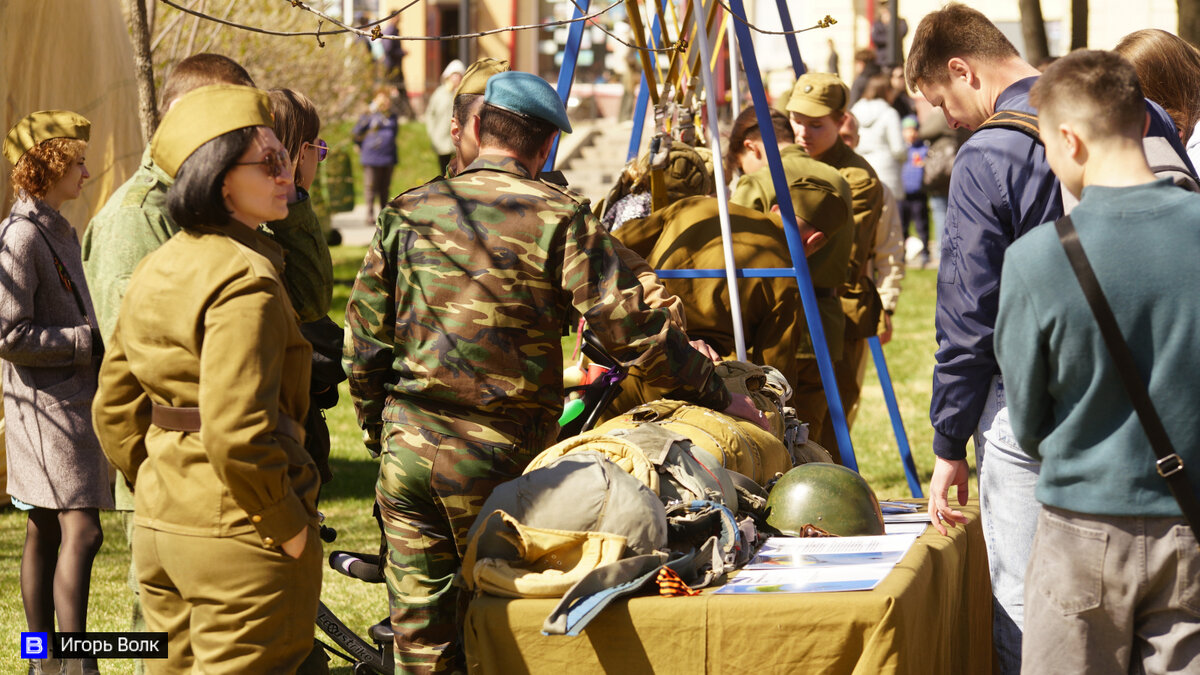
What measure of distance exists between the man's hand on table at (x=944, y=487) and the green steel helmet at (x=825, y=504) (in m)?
0.24

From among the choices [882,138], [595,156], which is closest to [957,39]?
[882,138]

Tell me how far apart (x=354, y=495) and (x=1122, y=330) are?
5974 millimetres

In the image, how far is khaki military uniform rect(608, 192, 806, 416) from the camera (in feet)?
17.7

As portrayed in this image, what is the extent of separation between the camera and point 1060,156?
280cm

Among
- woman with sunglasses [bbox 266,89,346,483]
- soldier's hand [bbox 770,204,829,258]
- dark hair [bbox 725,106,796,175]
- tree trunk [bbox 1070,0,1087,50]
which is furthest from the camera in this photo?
tree trunk [bbox 1070,0,1087,50]

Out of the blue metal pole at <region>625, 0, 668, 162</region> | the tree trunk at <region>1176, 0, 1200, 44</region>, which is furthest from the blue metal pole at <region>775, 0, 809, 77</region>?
the tree trunk at <region>1176, 0, 1200, 44</region>

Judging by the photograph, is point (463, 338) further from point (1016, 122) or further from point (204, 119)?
point (1016, 122)

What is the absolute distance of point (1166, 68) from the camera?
406 cm

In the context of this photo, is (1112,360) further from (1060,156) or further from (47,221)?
(47,221)

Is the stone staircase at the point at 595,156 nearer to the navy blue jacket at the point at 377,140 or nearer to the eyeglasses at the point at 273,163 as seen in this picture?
the navy blue jacket at the point at 377,140

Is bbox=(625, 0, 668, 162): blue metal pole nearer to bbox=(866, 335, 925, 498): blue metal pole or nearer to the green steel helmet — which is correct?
bbox=(866, 335, 925, 498): blue metal pole

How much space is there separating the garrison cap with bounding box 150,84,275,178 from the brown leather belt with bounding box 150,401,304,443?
52cm

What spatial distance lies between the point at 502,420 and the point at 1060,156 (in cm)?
161

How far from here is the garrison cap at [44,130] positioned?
4617 millimetres
